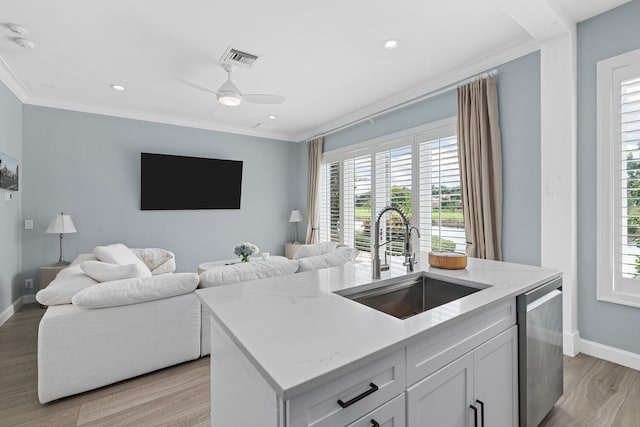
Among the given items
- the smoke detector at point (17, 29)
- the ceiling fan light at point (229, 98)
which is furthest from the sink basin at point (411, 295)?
the smoke detector at point (17, 29)

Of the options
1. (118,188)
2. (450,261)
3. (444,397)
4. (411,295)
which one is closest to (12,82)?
(118,188)

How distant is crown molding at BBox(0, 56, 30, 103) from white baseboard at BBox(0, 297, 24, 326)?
2572mm

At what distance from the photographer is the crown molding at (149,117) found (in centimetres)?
407

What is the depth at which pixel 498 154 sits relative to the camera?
9.55ft

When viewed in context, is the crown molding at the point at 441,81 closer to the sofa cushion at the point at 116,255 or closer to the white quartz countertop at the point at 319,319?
the white quartz countertop at the point at 319,319

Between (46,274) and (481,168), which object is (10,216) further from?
(481,168)

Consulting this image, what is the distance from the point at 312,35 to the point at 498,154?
2.09 metres

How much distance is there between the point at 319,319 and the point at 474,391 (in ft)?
2.44

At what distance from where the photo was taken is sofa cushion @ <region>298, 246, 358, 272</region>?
104 inches

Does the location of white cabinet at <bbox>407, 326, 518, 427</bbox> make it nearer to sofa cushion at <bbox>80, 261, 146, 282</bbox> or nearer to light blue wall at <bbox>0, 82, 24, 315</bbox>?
sofa cushion at <bbox>80, 261, 146, 282</bbox>

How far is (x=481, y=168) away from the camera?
2994mm


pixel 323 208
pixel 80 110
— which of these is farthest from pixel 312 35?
pixel 80 110

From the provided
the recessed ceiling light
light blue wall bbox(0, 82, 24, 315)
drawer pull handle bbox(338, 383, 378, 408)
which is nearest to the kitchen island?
drawer pull handle bbox(338, 383, 378, 408)

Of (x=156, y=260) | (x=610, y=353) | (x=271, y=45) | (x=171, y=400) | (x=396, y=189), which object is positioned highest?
(x=271, y=45)
